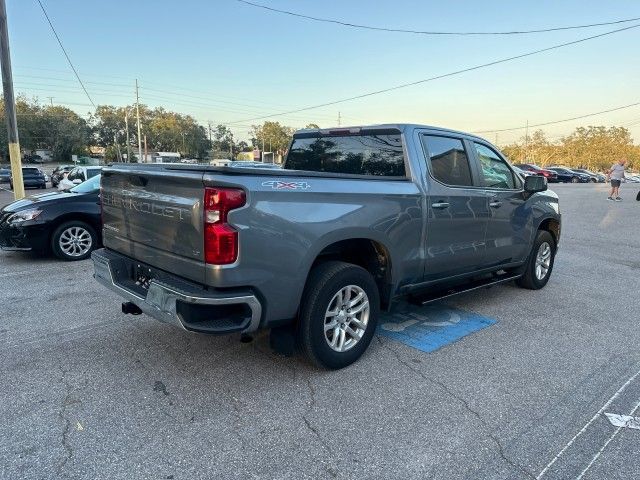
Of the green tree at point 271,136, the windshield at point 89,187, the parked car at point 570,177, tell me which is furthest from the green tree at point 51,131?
the windshield at point 89,187

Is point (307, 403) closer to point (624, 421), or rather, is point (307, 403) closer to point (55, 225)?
point (624, 421)

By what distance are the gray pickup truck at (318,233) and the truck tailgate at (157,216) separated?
0.04 ft

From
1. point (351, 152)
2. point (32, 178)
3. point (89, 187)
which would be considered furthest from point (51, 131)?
point (351, 152)

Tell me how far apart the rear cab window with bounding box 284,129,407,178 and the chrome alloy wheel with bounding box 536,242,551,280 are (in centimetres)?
282

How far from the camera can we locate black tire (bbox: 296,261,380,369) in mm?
3246

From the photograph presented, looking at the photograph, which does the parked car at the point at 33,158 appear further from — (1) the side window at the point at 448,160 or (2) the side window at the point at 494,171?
(1) the side window at the point at 448,160

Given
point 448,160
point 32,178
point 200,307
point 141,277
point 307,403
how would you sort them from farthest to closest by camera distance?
point 32,178 < point 448,160 < point 141,277 < point 307,403 < point 200,307

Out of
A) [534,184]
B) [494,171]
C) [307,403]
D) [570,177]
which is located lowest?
[570,177]

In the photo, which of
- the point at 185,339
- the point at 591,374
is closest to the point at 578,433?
the point at 591,374

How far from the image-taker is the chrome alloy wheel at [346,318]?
3445mm

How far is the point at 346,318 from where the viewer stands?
11.6 feet

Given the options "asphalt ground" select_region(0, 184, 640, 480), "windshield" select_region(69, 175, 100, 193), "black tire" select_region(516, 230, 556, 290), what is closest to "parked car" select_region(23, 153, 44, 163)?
"windshield" select_region(69, 175, 100, 193)

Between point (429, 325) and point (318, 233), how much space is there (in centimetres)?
195

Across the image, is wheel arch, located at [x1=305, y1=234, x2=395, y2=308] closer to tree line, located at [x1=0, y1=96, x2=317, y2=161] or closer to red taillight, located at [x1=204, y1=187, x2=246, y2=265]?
red taillight, located at [x1=204, y1=187, x2=246, y2=265]
